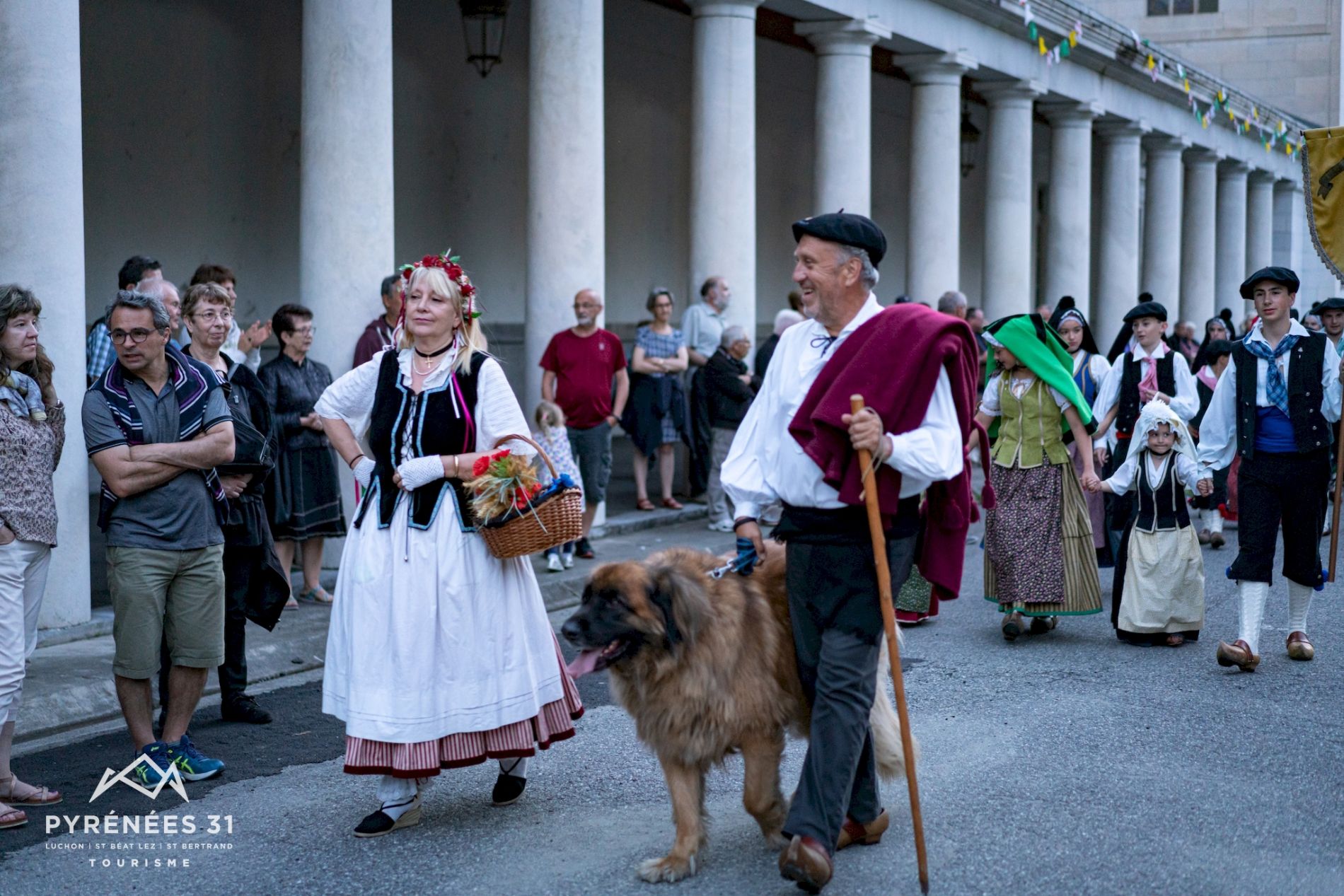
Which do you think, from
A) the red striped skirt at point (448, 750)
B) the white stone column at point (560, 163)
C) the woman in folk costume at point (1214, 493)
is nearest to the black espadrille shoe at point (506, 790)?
the red striped skirt at point (448, 750)

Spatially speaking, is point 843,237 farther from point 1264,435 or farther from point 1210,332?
point 1210,332

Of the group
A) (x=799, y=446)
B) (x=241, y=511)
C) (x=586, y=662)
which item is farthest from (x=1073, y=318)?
(x=586, y=662)

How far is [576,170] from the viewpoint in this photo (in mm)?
12422

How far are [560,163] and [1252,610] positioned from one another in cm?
675

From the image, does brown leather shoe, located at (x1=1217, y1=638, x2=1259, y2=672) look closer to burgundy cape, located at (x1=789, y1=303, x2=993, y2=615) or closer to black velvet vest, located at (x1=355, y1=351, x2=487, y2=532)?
burgundy cape, located at (x1=789, y1=303, x2=993, y2=615)

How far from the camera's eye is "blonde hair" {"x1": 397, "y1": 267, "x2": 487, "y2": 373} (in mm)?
5395

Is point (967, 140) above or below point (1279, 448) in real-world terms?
above

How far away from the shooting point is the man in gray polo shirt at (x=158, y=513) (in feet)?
18.6

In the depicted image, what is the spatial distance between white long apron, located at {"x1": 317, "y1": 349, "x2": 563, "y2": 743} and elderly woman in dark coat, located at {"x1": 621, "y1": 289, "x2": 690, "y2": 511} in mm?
8106

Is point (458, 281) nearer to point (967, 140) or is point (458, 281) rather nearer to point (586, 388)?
point (586, 388)

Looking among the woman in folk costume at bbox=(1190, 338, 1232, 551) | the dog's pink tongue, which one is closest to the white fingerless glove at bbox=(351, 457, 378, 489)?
the dog's pink tongue

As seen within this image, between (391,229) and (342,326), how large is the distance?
0.82 m

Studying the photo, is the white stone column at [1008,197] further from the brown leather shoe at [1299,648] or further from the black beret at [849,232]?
the black beret at [849,232]

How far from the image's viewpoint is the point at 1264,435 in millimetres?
8023
